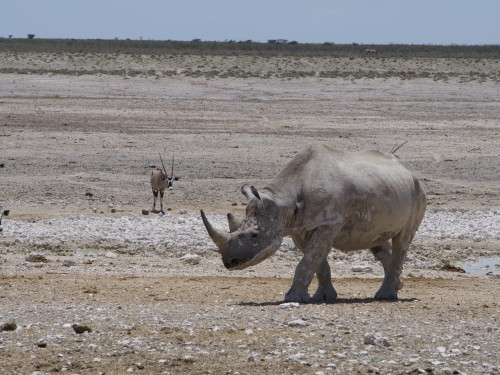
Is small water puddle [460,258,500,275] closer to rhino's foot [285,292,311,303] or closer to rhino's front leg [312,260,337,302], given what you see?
rhino's front leg [312,260,337,302]

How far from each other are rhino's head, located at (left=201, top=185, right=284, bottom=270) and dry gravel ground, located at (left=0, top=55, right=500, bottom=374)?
48 centimetres

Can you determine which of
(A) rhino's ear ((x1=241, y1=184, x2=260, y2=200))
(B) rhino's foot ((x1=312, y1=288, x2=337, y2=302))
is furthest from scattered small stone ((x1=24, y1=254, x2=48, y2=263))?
(B) rhino's foot ((x1=312, y1=288, x2=337, y2=302))

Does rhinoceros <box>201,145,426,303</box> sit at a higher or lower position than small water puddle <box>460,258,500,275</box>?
higher

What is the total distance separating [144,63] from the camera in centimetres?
7038

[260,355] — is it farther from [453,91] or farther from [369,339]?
[453,91]

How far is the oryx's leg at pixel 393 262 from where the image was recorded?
501 inches

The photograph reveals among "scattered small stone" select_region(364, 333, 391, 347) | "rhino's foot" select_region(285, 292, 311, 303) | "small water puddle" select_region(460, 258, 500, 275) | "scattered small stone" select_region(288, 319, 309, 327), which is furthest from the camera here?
"small water puddle" select_region(460, 258, 500, 275)

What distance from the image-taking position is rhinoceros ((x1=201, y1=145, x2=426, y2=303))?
11.8 meters

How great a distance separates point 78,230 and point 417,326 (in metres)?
9.03

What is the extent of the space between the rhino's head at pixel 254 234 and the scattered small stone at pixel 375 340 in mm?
2275

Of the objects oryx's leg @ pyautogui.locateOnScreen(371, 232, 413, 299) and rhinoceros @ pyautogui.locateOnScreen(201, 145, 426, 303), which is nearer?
rhinoceros @ pyautogui.locateOnScreen(201, 145, 426, 303)

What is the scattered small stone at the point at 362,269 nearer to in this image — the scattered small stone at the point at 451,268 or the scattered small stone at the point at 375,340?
the scattered small stone at the point at 451,268

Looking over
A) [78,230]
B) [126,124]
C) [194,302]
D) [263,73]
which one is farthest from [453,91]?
[194,302]

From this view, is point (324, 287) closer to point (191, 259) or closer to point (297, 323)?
point (297, 323)
